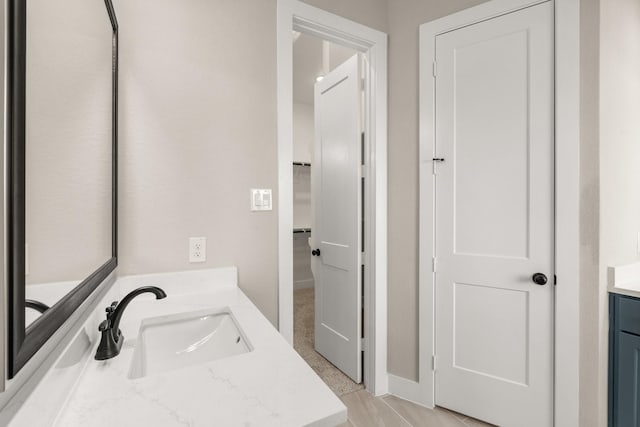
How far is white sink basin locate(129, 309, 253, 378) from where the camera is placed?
96 cm

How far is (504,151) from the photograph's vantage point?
1645mm

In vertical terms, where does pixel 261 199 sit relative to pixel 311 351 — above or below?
above

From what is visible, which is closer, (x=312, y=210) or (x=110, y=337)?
(x=110, y=337)

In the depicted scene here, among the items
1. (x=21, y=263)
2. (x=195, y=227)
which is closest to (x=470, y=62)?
(x=195, y=227)

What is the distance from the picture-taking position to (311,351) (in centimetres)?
Result: 261

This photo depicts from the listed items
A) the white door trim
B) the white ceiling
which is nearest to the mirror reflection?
the white door trim

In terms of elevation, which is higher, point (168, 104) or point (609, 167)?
point (168, 104)

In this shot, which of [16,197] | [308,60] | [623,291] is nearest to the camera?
[16,197]

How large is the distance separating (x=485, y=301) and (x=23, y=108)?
1.93 m

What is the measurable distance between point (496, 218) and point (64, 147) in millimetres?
1794

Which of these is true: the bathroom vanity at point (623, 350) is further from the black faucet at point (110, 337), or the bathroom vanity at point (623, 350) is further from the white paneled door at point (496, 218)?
the black faucet at point (110, 337)

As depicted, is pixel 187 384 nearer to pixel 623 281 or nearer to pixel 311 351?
pixel 623 281

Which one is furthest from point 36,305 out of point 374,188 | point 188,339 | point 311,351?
point 311,351

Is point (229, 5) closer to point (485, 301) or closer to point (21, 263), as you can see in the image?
point (21, 263)
